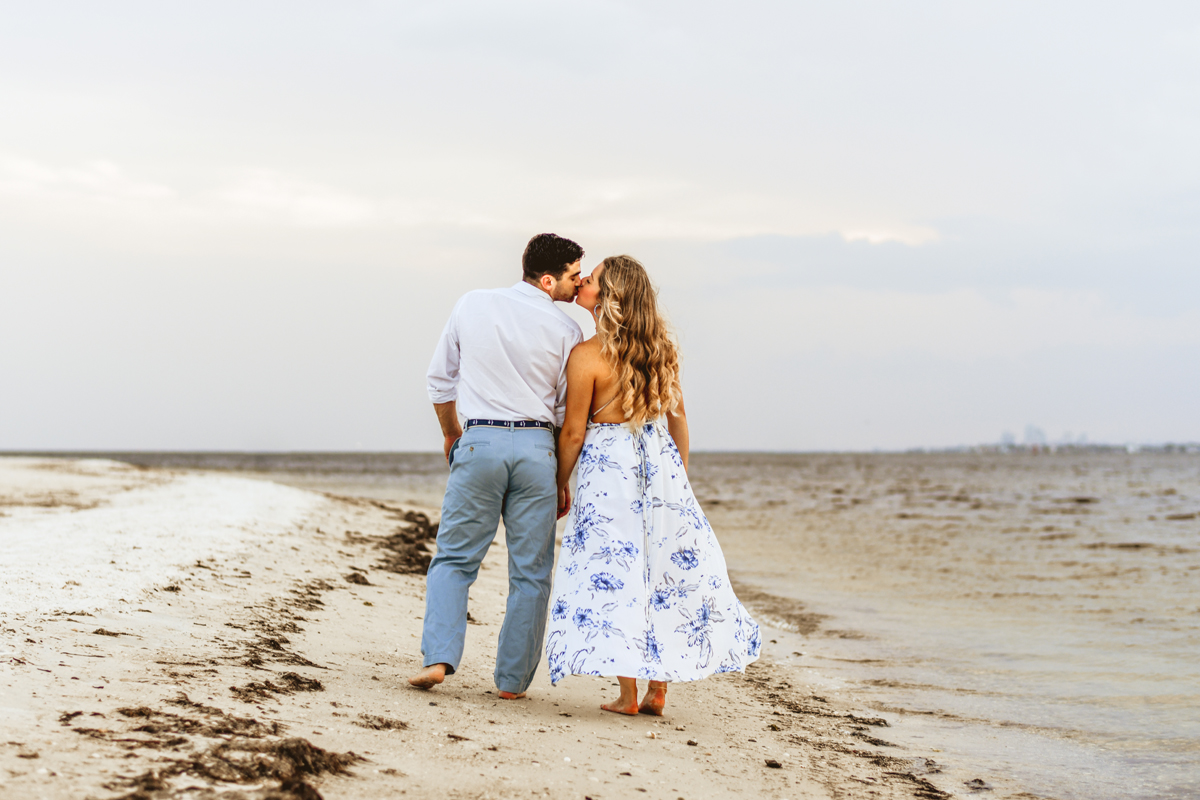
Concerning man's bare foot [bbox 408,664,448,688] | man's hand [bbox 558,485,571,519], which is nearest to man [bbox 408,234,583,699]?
man's bare foot [bbox 408,664,448,688]

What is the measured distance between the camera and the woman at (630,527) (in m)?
3.77

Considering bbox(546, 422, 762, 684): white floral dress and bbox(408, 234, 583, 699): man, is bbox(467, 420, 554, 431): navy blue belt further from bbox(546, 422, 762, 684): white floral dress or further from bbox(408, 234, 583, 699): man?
bbox(546, 422, 762, 684): white floral dress

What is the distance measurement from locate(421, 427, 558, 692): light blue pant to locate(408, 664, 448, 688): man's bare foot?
0.11 ft

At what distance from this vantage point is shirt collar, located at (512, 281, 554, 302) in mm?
3842

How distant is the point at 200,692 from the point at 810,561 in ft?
33.7

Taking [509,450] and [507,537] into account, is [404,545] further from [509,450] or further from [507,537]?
[509,450]

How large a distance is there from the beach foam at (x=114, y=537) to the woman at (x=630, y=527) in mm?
2366

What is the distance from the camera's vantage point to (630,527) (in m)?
3.85

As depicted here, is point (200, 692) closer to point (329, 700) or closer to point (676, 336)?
point (329, 700)

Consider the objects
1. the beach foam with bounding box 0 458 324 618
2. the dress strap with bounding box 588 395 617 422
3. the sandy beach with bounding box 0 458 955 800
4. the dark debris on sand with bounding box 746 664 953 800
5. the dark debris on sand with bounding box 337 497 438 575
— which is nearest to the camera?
the sandy beach with bounding box 0 458 955 800

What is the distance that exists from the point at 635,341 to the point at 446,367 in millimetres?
840

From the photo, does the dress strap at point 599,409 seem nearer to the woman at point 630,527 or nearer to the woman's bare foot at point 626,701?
the woman at point 630,527

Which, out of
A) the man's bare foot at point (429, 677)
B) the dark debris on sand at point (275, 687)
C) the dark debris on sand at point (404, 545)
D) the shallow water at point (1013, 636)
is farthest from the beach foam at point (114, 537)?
the shallow water at point (1013, 636)

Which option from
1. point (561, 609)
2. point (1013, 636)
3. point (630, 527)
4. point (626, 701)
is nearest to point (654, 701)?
point (626, 701)
